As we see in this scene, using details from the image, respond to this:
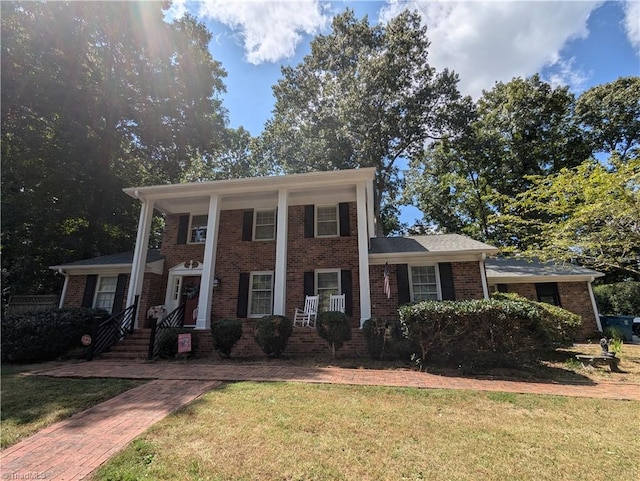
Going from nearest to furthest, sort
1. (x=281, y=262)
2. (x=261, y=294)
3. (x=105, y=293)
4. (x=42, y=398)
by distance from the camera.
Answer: (x=42, y=398), (x=281, y=262), (x=261, y=294), (x=105, y=293)

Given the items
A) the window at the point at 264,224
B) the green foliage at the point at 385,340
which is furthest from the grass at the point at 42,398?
the window at the point at 264,224

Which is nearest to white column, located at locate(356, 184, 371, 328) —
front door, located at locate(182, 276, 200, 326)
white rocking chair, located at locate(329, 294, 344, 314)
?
white rocking chair, located at locate(329, 294, 344, 314)

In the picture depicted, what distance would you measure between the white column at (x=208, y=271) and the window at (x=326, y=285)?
146 inches

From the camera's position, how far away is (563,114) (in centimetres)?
2100

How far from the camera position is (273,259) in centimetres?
1173

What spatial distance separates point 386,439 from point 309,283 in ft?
25.5

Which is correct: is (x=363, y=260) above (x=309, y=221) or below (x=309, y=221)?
below

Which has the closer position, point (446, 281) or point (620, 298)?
point (446, 281)

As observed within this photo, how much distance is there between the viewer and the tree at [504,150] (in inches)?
817

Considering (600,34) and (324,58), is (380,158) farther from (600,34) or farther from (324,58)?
(600,34)

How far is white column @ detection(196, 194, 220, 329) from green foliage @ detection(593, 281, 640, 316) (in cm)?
2108

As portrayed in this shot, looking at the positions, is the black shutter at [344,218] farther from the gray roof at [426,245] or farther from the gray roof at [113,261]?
the gray roof at [113,261]

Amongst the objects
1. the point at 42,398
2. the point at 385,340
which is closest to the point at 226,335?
the point at 42,398

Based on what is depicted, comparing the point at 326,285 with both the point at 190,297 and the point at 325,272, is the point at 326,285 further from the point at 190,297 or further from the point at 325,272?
the point at 190,297
